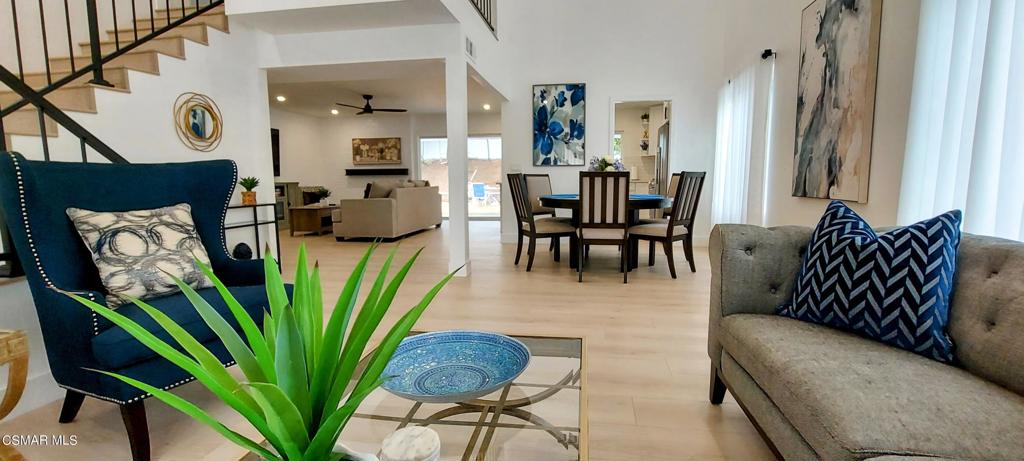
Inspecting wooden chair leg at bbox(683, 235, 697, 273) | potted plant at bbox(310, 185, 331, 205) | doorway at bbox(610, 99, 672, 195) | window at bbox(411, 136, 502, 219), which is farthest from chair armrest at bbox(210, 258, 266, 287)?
window at bbox(411, 136, 502, 219)

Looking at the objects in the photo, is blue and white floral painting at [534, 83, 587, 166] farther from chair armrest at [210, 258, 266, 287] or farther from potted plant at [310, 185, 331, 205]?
potted plant at [310, 185, 331, 205]

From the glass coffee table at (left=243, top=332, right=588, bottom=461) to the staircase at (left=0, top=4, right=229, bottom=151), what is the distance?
234 centimetres

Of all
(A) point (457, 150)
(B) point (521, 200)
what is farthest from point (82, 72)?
(B) point (521, 200)

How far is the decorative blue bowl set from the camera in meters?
1.16

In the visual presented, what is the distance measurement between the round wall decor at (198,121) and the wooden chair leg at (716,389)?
143 inches

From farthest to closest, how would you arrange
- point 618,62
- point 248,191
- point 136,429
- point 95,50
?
1. point 618,62
2. point 248,191
3. point 95,50
4. point 136,429

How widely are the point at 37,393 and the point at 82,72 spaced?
173 centimetres

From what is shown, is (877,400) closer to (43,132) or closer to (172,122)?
(43,132)

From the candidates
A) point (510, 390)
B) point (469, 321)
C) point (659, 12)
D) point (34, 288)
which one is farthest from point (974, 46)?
point (659, 12)

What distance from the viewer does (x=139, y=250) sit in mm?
1822

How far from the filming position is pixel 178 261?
1.89 meters

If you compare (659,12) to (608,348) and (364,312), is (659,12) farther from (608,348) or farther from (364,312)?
(364,312)

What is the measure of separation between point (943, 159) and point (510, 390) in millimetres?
2090

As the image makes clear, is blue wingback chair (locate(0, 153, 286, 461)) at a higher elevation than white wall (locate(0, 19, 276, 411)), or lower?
lower
